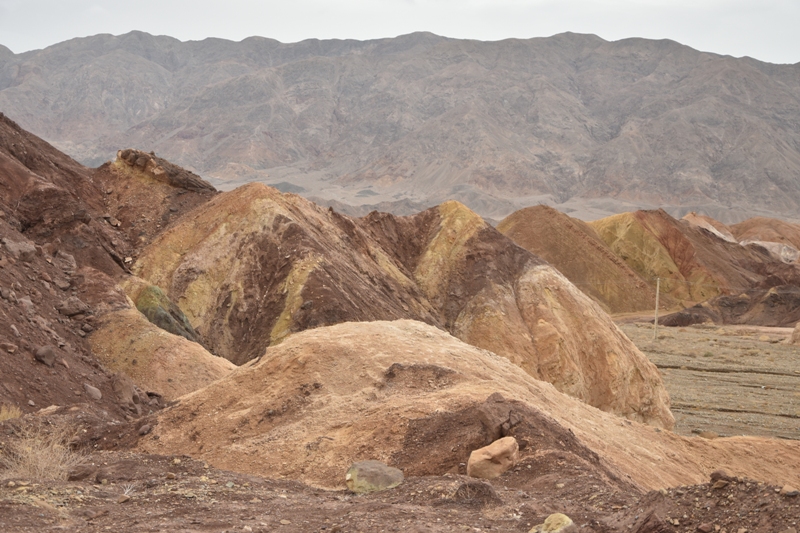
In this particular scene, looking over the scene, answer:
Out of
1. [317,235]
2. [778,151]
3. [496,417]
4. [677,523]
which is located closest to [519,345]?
[317,235]

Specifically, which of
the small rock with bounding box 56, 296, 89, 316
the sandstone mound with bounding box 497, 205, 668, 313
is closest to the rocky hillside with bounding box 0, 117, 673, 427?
the small rock with bounding box 56, 296, 89, 316

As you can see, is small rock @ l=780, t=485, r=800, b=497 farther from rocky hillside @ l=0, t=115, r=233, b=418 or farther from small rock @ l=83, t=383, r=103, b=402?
small rock @ l=83, t=383, r=103, b=402

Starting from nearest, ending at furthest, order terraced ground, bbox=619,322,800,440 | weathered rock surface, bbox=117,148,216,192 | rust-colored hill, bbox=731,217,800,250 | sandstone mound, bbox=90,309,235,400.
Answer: sandstone mound, bbox=90,309,235,400
weathered rock surface, bbox=117,148,216,192
terraced ground, bbox=619,322,800,440
rust-colored hill, bbox=731,217,800,250

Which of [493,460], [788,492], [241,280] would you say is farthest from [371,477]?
[241,280]

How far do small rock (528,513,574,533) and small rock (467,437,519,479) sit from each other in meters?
2.60

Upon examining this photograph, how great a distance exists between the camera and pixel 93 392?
17.2 meters

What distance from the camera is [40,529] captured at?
25.5 ft

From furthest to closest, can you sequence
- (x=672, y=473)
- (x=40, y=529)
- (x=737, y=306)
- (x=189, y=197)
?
1. (x=737, y=306)
2. (x=189, y=197)
3. (x=672, y=473)
4. (x=40, y=529)

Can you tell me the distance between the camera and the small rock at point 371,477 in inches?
412

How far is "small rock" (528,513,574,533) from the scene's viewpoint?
318 inches

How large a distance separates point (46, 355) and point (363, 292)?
11.6 meters

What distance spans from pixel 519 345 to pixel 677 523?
21.3m

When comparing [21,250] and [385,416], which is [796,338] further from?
[385,416]

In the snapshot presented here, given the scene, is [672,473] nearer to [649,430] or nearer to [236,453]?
[649,430]
